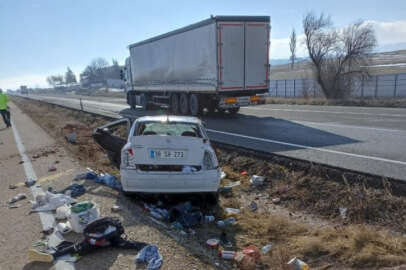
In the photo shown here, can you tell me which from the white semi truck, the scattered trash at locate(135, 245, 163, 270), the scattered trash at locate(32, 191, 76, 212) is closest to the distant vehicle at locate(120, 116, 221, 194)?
the scattered trash at locate(32, 191, 76, 212)

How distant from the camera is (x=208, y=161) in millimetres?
4738

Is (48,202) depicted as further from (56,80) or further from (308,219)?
(56,80)

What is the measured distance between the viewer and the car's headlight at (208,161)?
4703mm

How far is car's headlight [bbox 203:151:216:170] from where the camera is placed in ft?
15.4

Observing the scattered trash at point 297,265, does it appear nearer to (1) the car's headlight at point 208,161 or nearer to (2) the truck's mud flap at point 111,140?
(1) the car's headlight at point 208,161

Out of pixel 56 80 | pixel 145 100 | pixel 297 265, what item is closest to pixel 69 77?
pixel 56 80

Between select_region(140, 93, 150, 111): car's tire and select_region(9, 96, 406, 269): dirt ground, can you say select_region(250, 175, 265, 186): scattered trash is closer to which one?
select_region(9, 96, 406, 269): dirt ground

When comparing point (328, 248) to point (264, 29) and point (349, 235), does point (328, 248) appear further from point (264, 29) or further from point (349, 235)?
point (264, 29)

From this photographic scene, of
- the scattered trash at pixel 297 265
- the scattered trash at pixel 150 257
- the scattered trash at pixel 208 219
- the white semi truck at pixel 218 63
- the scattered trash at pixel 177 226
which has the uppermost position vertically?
the white semi truck at pixel 218 63

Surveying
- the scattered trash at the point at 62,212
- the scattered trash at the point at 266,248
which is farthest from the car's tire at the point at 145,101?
the scattered trash at the point at 266,248

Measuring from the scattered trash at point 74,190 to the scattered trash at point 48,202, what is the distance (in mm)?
373

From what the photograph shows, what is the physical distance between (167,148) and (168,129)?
1.16m

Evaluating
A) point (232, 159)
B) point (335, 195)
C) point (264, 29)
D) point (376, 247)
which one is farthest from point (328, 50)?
point (376, 247)

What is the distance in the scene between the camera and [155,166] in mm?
4641
